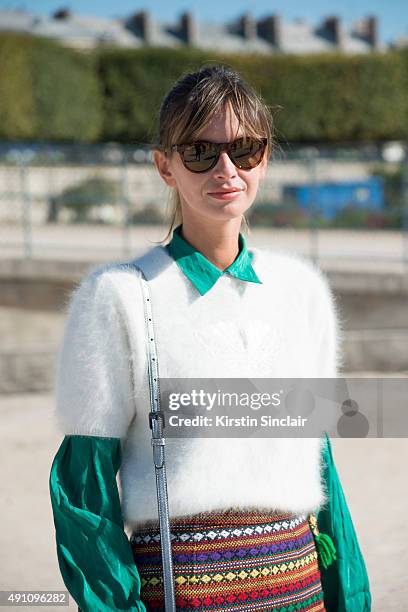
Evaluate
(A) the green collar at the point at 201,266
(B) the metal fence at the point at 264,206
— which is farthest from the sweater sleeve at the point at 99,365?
(B) the metal fence at the point at 264,206

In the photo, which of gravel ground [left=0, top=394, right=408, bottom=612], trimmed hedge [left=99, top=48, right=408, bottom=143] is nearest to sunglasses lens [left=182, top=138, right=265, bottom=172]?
gravel ground [left=0, top=394, right=408, bottom=612]

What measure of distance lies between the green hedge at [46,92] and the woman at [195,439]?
93.5ft

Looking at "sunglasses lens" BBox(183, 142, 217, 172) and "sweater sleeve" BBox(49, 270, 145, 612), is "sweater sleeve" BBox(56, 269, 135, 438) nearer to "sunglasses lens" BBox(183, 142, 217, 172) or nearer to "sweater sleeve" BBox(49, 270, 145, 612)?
"sweater sleeve" BBox(49, 270, 145, 612)

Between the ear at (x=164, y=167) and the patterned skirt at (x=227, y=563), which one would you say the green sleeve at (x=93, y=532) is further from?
the ear at (x=164, y=167)

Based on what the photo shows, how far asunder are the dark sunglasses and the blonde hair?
0.02 metres

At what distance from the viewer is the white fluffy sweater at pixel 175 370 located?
1.86 m

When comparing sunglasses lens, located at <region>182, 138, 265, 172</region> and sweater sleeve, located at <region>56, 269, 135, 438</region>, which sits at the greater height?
sunglasses lens, located at <region>182, 138, 265, 172</region>

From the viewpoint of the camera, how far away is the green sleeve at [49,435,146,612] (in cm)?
180

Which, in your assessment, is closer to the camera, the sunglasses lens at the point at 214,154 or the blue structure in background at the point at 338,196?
the sunglasses lens at the point at 214,154

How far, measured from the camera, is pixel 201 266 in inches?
76.9

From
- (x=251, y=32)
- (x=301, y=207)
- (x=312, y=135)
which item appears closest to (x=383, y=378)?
(x=301, y=207)

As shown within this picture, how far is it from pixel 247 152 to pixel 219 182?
0.27 ft

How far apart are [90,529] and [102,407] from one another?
0.75ft

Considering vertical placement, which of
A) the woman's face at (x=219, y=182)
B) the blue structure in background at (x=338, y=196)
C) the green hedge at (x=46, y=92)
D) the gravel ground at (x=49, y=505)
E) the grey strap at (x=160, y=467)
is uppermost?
the green hedge at (x=46, y=92)
